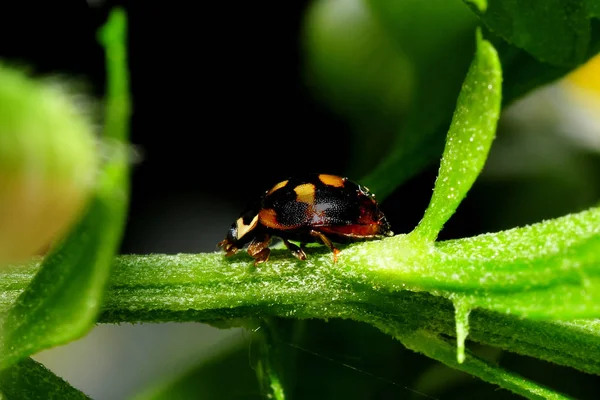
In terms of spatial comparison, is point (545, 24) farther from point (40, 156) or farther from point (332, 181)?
point (40, 156)

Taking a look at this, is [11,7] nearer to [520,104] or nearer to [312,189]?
[312,189]

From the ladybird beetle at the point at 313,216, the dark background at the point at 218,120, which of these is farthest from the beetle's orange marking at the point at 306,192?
the dark background at the point at 218,120

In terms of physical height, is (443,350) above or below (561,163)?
below

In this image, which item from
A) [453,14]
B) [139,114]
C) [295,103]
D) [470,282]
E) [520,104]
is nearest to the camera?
[470,282]

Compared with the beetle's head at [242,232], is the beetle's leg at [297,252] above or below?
below

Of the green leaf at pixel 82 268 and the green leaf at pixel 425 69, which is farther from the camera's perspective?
the green leaf at pixel 425 69

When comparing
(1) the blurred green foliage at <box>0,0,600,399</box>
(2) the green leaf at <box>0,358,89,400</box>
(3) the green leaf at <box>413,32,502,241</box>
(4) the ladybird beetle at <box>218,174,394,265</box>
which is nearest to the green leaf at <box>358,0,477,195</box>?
(1) the blurred green foliage at <box>0,0,600,399</box>

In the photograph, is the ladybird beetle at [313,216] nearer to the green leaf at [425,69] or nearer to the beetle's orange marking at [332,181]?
the beetle's orange marking at [332,181]

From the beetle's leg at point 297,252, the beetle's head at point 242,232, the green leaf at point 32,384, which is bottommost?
the green leaf at point 32,384

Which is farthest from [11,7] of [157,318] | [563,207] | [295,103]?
[563,207]
